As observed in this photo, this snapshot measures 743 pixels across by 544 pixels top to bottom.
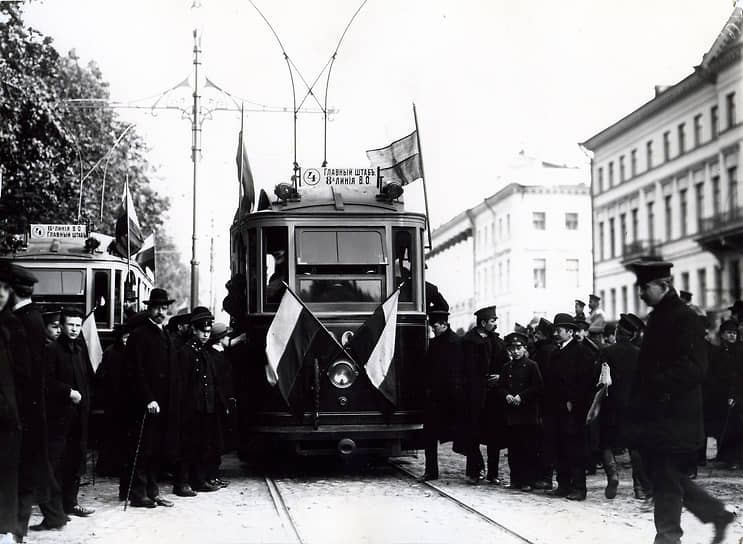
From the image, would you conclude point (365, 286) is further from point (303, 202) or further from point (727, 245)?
point (727, 245)

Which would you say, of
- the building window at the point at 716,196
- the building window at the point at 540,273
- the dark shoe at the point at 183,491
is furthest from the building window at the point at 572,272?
the dark shoe at the point at 183,491

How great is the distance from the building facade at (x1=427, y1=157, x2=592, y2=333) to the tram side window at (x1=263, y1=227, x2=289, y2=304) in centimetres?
3319

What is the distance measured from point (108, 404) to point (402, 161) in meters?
5.43

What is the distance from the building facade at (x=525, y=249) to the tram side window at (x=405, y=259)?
3275 cm

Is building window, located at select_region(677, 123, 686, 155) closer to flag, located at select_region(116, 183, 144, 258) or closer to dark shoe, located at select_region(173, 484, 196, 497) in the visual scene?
flag, located at select_region(116, 183, 144, 258)

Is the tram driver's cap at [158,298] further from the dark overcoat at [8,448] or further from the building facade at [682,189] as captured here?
the building facade at [682,189]

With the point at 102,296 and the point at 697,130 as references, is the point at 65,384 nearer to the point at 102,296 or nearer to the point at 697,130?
the point at 102,296

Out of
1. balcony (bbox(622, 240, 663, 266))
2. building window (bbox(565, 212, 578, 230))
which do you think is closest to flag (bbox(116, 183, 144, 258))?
balcony (bbox(622, 240, 663, 266))

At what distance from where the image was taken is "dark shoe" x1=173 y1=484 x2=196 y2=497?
1063cm

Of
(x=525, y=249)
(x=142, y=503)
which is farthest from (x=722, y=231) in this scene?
(x=525, y=249)

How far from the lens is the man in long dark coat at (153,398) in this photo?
9766mm

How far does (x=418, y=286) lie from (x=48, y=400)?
4.80 m

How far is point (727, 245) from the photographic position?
23438 mm

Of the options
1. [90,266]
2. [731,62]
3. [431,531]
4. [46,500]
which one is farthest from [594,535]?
[731,62]
